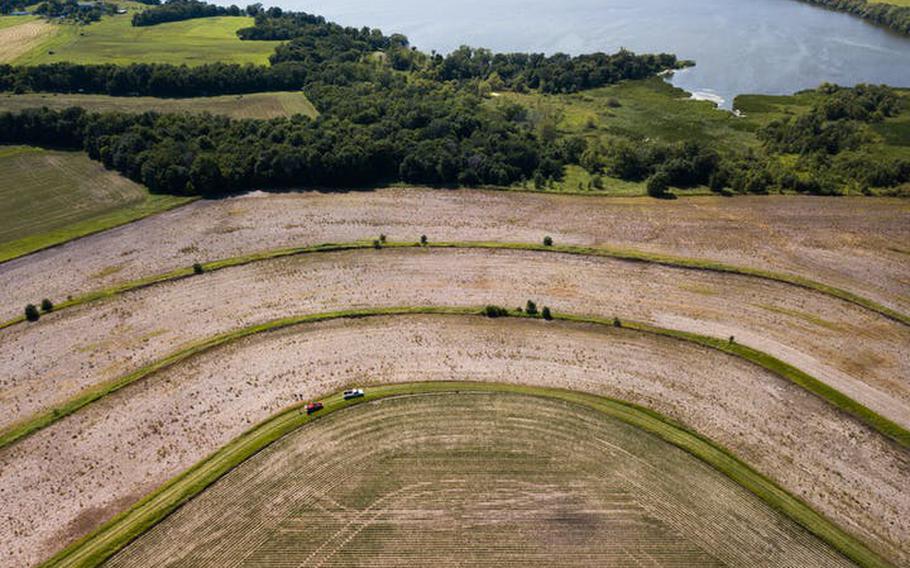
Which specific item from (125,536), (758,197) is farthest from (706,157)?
(125,536)

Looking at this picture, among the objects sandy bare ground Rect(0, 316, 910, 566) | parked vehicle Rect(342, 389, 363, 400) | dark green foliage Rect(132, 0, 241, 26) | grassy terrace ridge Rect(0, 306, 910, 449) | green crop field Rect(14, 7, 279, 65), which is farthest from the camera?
dark green foliage Rect(132, 0, 241, 26)

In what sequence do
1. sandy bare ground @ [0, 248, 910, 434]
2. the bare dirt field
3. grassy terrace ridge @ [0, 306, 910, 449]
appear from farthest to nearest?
sandy bare ground @ [0, 248, 910, 434] → grassy terrace ridge @ [0, 306, 910, 449] → the bare dirt field

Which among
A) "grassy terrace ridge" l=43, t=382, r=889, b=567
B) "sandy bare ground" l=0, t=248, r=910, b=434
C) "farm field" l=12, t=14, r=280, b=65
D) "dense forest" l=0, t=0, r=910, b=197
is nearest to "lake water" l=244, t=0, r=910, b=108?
"dense forest" l=0, t=0, r=910, b=197

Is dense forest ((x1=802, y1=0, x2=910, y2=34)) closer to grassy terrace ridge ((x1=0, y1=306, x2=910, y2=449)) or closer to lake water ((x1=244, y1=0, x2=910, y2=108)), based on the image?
lake water ((x1=244, y1=0, x2=910, y2=108))

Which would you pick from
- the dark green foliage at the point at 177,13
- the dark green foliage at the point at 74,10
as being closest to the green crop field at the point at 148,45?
the dark green foliage at the point at 74,10

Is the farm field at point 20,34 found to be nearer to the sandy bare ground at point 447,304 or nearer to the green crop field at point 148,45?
the green crop field at point 148,45

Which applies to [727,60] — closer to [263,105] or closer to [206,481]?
[263,105]

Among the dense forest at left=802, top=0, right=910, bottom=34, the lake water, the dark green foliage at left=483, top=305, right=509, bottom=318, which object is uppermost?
the dense forest at left=802, top=0, right=910, bottom=34
